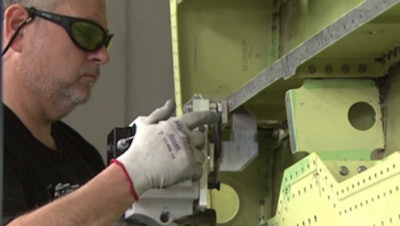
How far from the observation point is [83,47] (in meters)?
2.38

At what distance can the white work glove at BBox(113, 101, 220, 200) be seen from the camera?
1.91 m

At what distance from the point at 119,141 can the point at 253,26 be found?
3.28 feet

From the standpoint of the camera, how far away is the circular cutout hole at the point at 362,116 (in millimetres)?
2060

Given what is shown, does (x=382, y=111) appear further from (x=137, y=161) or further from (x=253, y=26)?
(x=253, y=26)

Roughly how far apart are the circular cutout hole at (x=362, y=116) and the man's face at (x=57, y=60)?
893 millimetres

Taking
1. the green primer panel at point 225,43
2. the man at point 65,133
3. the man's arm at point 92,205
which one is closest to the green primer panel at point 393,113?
the man at point 65,133

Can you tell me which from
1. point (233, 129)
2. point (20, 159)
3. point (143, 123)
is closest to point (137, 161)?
point (143, 123)

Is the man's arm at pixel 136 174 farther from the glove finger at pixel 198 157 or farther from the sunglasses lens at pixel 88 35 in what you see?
the sunglasses lens at pixel 88 35

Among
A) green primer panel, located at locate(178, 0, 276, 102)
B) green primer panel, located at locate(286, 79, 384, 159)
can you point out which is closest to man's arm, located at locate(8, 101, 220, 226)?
green primer panel, located at locate(286, 79, 384, 159)

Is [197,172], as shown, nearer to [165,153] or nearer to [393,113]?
[165,153]

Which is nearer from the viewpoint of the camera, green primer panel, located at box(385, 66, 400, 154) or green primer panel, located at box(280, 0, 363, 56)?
green primer panel, located at box(385, 66, 400, 154)

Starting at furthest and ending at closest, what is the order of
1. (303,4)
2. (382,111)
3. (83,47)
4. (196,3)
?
(196,3), (303,4), (83,47), (382,111)

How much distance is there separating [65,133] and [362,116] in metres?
1.15

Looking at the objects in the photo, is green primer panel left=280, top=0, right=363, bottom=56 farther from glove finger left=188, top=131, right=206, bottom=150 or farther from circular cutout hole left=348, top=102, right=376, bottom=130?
glove finger left=188, top=131, right=206, bottom=150
